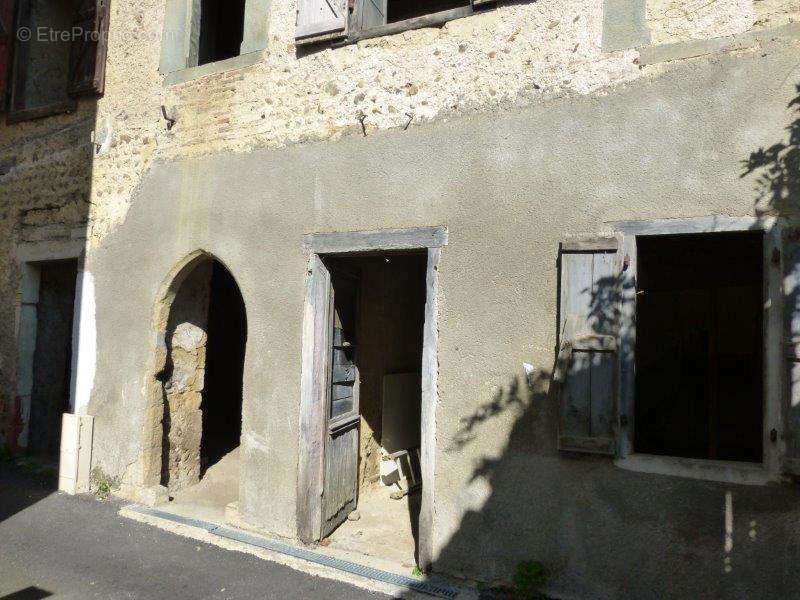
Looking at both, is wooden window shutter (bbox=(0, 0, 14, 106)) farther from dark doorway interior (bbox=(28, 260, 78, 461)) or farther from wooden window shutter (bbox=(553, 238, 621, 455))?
wooden window shutter (bbox=(553, 238, 621, 455))

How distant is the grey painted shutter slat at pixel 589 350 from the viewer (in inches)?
143

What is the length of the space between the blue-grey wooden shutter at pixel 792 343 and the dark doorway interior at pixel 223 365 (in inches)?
249

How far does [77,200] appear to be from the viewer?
20.6ft

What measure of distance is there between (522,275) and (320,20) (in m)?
2.87

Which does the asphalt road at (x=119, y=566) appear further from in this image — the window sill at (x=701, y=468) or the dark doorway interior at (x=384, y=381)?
the window sill at (x=701, y=468)

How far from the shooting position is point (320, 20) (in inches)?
192

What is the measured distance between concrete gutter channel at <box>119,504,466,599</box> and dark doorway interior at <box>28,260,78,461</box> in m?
2.26

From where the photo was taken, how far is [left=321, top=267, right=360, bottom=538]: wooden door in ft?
16.0

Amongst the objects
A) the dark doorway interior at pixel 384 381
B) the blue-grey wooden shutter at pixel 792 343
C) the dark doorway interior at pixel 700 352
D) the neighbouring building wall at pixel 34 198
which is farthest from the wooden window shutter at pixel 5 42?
the blue-grey wooden shutter at pixel 792 343

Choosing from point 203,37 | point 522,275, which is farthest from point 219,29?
point 522,275

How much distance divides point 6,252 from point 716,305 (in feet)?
27.1

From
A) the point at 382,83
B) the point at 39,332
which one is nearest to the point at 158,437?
the point at 39,332

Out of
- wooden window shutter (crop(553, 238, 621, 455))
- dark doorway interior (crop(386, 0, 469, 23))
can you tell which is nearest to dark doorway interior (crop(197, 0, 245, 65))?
dark doorway interior (crop(386, 0, 469, 23))

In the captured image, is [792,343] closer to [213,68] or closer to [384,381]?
[384,381]
